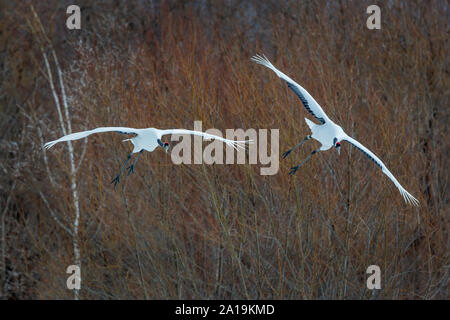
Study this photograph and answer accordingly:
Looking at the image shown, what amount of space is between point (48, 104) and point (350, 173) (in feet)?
38.4

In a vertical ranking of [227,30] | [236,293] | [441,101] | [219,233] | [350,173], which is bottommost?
[236,293]

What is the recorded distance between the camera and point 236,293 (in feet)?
42.2

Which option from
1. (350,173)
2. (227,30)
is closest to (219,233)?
(350,173)

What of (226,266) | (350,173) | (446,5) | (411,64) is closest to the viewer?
(350,173)

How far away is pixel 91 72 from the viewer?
56.0 feet

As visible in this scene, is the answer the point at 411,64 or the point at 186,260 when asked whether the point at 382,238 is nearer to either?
the point at 186,260

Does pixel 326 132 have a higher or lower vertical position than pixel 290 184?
higher

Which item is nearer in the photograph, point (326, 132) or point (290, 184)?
point (326, 132)

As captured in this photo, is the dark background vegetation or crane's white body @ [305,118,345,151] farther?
the dark background vegetation

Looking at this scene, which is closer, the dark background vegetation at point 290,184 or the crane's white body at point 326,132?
the crane's white body at point 326,132

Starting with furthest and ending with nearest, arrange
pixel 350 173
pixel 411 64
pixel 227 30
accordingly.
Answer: pixel 227 30 < pixel 411 64 < pixel 350 173

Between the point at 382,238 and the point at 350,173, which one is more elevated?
the point at 350,173

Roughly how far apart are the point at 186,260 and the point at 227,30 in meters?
8.93
